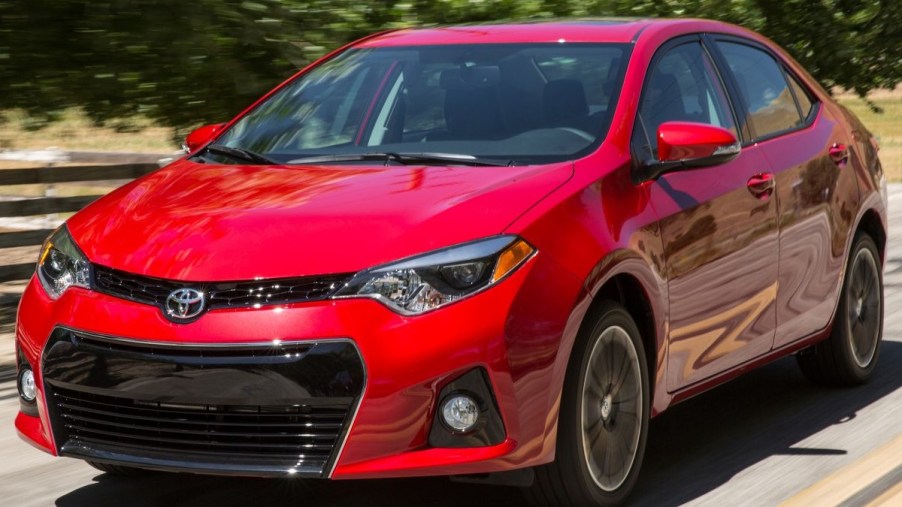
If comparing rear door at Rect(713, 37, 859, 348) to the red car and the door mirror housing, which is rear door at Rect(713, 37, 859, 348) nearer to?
the red car

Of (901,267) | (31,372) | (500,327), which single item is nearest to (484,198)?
(500,327)

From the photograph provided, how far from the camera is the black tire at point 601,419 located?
4965 mm

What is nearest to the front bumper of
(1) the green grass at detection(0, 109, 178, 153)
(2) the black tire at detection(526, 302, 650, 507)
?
(2) the black tire at detection(526, 302, 650, 507)

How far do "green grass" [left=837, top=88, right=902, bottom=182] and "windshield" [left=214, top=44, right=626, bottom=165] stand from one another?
43.1 ft

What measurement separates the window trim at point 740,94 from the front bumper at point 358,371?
2.02 meters

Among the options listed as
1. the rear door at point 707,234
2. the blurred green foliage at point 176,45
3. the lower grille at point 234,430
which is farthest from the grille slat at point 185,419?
the blurred green foliage at point 176,45

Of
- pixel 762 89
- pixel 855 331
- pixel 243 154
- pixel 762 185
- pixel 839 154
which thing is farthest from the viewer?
pixel 855 331

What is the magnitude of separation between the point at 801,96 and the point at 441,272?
10.7 feet

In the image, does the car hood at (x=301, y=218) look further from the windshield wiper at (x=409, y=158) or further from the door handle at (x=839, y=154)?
the door handle at (x=839, y=154)

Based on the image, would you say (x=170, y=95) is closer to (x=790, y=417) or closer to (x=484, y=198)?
(x=790, y=417)

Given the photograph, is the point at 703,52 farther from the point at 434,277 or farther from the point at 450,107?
the point at 434,277

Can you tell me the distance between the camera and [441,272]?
4.65 metres

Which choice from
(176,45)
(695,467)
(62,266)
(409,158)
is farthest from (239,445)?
(176,45)

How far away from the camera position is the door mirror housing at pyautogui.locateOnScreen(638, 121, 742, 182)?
220 inches
